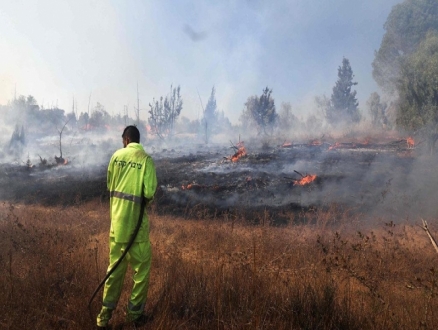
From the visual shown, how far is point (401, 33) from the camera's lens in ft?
79.2

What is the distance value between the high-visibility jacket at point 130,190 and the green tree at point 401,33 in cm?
2281

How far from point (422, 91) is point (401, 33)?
11419 millimetres

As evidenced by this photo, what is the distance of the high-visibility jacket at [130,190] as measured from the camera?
3.11 m

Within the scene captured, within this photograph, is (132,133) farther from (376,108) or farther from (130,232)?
(376,108)

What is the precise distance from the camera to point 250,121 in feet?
177

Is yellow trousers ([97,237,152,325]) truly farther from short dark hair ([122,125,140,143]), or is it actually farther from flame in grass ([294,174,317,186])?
flame in grass ([294,174,317,186])

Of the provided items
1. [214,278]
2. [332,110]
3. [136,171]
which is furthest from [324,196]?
[332,110]

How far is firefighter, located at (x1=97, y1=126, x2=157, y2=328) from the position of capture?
3027mm

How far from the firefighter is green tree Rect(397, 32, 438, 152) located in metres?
17.0

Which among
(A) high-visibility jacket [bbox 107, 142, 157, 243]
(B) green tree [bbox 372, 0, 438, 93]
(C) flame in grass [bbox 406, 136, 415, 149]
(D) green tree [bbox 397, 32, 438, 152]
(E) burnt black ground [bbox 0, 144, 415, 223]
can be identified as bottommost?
(E) burnt black ground [bbox 0, 144, 415, 223]

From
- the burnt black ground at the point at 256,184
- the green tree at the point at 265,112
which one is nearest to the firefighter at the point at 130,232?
the burnt black ground at the point at 256,184

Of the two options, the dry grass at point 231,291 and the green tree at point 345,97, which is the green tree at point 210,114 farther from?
the dry grass at point 231,291

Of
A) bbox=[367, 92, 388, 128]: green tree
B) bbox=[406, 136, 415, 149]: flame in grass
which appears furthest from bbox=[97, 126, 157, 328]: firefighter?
bbox=[367, 92, 388, 128]: green tree

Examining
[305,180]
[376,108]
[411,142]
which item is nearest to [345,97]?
[376,108]
